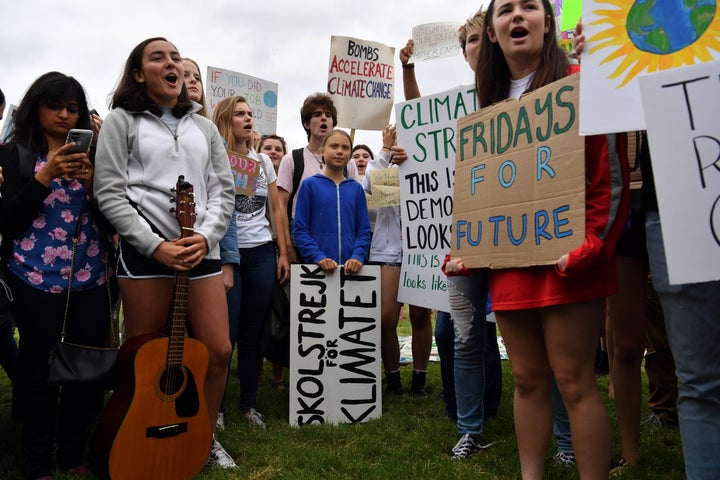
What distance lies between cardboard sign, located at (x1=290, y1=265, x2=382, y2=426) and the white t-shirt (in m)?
0.33

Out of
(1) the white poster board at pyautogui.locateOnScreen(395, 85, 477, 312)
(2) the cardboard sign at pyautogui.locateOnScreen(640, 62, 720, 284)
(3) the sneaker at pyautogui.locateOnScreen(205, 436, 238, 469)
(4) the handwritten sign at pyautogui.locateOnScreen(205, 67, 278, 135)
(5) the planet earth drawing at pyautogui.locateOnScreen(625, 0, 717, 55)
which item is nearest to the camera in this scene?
(2) the cardboard sign at pyautogui.locateOnScreen(640, 62, 720, 284)

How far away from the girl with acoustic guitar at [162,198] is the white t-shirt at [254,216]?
3.04ft

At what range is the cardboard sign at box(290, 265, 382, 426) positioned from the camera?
400 cm

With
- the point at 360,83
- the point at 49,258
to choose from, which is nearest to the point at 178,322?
the point at 49,258

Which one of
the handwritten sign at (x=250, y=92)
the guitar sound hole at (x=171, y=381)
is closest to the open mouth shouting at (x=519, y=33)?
the guitar sound hole at (x=171, y=381)

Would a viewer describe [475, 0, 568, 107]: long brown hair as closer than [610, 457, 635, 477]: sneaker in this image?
Yes

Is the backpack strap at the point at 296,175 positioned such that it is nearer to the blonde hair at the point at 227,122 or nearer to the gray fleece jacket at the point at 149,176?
the blonde hair at the point at 227,122

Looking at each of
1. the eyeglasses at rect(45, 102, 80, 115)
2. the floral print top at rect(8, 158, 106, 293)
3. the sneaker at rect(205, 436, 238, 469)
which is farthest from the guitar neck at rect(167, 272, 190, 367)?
the eyeglasses at rect(45, 102, 80, 115)

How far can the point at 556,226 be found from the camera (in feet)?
6.76

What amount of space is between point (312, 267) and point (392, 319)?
0.92m

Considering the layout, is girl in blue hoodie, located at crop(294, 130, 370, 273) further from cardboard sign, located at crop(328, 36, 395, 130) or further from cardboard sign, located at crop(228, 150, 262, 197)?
cardboard sign, located at crop(328, 36, 395, 130)

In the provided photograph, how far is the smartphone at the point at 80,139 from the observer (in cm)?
272

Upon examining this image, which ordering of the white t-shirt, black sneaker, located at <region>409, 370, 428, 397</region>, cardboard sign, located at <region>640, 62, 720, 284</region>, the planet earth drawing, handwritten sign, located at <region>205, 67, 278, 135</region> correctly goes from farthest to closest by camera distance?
handwritten sign, located at <region>205, 67, 278, 135</region>, black sneaker, located at <region>409, 370, 428, 397</region>, the white t-shirt, the planet earth drawing, cardboard sign, located at <region>640, 62, 720, 284</region>

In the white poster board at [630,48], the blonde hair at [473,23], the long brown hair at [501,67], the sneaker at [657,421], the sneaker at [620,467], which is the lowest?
the sneaker at [620,467]
